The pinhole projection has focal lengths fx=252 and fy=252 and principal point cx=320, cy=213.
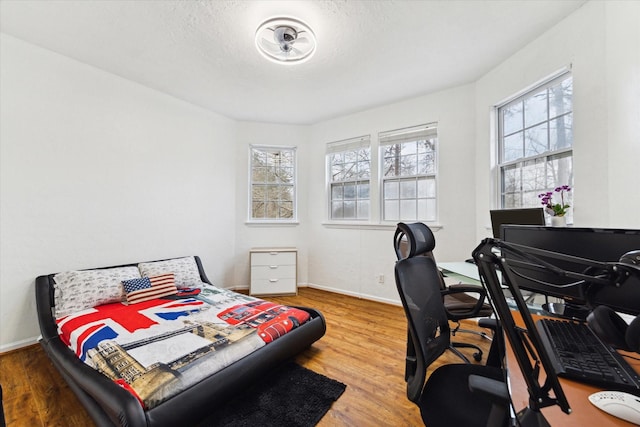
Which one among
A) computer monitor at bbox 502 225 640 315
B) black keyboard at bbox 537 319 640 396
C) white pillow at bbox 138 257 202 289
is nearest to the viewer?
black keyboard at bbox 537 319 640 396

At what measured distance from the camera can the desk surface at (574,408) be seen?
626 millimetres

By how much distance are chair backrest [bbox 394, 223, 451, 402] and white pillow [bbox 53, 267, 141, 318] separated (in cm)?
275

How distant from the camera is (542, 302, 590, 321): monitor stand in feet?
4.21

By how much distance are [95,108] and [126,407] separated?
3039 mm

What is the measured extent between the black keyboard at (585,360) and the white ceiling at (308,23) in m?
2.24

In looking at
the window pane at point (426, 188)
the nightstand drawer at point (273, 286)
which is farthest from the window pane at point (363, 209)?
the nightstand drawer at point (273, 286)

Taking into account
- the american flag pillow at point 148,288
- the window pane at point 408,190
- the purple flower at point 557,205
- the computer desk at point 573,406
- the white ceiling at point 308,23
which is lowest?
the american flag pillow at point 148,288

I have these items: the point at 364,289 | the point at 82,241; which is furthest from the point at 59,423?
the point at 364,289

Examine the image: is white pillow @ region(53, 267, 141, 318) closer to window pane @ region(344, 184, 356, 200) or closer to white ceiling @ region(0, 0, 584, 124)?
white ceiling @ region(0, 0, 584, 124)

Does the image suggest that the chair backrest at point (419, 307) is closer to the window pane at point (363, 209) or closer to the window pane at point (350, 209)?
the window pane at point (363, 209)

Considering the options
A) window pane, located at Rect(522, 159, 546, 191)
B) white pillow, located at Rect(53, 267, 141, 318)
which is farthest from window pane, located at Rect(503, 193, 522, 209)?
white pillow, located at Rect(53, 267, 141, 318)

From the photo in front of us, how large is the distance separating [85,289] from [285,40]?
115 inches

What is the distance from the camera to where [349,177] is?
4090 millimetres

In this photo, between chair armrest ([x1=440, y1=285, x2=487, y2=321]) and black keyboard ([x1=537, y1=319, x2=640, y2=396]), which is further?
chair armrest ([x1=440, y1=285, x2=487, y2=321])
